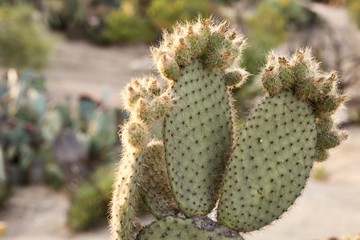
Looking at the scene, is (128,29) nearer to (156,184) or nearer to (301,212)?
(301,212)

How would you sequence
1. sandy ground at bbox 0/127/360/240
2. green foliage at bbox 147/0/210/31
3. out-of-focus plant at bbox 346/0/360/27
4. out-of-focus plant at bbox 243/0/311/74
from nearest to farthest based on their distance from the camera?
sandy ground at bbox 0/127/360/240 → out-of-focus plant at bbox 243/0/311/74 → out-of-focus plant at bbox 346/0/360/27 → green foliage at bbox 147/0/210/31

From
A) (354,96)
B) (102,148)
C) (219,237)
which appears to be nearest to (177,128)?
(219,237)

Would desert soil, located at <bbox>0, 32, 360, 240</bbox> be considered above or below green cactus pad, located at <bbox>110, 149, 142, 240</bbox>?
above

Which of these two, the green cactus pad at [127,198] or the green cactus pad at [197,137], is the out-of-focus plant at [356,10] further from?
the green cactus pad at [127,198]

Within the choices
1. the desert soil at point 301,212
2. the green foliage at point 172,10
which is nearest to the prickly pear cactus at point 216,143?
the desert soil at point 301,212

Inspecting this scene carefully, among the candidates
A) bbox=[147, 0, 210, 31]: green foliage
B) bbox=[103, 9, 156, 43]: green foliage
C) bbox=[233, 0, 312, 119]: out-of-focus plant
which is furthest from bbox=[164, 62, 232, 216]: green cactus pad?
bbox=[103, 9, 156, 43]: green foliage

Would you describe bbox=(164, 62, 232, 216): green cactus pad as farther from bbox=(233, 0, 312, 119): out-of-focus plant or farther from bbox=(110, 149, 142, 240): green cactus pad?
bbox=(233, 0, 312, 119): out-of-focus plant

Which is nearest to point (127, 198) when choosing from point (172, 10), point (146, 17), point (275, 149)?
point (275, 149)
